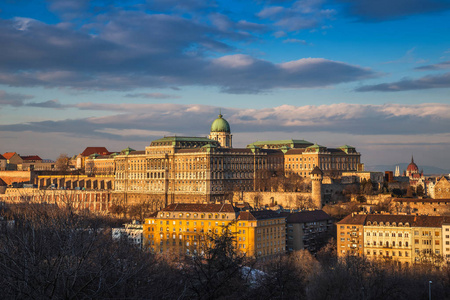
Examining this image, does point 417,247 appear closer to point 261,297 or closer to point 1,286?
point 261,297

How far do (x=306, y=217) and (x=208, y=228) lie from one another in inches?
623

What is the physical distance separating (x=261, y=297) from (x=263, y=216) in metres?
58.1

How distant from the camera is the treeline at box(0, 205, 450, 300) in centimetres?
2486

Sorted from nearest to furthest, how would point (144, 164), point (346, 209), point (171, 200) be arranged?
point (346, 209)
point (171, 200)
point (144, 164)

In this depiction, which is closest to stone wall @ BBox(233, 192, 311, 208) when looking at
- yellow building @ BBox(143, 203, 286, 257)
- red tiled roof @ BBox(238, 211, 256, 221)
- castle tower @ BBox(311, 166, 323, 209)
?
→ castle tower @ BBox(311, 166, 323, 209)

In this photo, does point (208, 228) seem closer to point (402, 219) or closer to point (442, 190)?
point (402, 219)

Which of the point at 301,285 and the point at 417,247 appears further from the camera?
the point at 417,247

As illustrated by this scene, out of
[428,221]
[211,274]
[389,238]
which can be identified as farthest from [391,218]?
[211,274]

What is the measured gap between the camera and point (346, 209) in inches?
4916

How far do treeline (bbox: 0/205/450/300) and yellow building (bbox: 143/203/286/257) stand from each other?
7.66 meters

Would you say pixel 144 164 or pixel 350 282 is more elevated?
pixel 144 164

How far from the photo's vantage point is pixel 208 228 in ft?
348

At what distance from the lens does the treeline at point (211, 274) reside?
2486 cm

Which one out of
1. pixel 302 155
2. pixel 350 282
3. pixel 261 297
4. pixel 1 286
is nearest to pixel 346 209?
pixel 302 155
